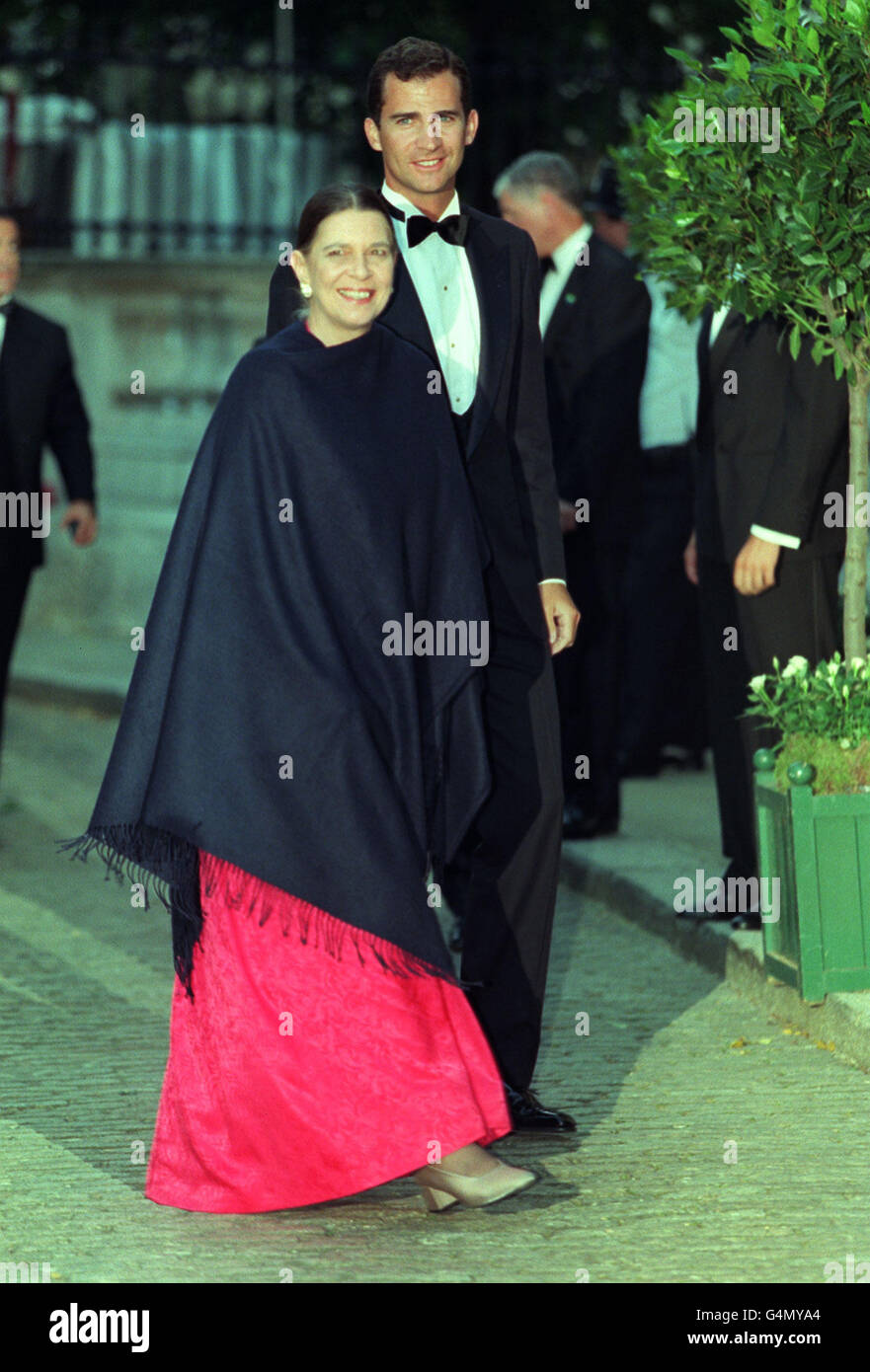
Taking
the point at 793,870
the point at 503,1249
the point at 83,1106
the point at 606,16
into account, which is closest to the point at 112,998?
the point at 83,1106

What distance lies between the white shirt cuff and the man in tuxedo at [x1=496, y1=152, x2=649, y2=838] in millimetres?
1795

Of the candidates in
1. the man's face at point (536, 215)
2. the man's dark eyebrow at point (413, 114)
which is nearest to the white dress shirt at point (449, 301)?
the man's dark eyebrow at point (413, 114)

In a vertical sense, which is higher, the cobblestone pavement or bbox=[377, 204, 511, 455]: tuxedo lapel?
bbox=[377, 204, 511, 455]: tuxedo lapel

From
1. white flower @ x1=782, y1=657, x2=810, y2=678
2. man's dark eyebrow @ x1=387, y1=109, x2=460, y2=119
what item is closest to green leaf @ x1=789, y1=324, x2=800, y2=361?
white flower @ x1=782, y1=657, x2=810, y2=678

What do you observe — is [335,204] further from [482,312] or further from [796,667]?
[796,667]

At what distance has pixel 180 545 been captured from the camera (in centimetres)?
480

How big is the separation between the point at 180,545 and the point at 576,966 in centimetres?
266

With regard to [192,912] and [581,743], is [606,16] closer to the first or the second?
[581,743]

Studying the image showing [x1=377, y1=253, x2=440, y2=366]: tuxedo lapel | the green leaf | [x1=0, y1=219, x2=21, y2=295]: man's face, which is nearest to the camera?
[x1=377, y1=253, x2=440, y2=366]: tuxedo lapel

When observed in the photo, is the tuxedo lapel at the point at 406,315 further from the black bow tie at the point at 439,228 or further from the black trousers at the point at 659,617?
the black trousers at the point at 659,617

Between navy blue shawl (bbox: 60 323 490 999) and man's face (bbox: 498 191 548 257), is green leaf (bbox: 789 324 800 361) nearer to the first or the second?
navy blue shawl (bbox: 60 323 490 999)

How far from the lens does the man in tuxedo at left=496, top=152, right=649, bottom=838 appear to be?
840 centimetres

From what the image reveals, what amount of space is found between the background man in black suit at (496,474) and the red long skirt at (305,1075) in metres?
0.54

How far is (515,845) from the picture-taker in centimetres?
532
